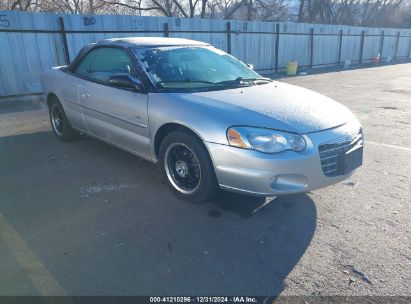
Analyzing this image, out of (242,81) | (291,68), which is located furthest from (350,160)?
(291,68)

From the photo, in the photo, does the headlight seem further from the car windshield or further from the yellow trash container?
the yellow trash container

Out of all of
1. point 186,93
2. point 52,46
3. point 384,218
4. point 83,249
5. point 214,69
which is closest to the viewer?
point 83,249

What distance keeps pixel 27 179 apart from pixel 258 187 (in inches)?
115

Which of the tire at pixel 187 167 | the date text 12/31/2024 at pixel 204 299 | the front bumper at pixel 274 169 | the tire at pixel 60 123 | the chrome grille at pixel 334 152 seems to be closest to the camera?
the date text 12/31/2024 at pixel 204 299

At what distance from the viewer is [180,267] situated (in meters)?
2.53

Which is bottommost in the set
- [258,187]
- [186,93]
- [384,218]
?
[384,218]

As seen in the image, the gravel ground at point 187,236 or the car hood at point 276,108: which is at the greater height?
the car hood at point 276,108

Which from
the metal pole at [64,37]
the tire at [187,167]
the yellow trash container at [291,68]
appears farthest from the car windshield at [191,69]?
the yellow trash container at [291,68]

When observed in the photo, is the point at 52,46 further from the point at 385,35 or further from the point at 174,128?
the point at 385,35

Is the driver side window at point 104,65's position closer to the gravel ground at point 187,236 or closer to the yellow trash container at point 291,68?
the gravel ground at point 187,236

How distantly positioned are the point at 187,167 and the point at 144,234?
0.85 meters

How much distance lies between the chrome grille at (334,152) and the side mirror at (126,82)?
80.4 inches

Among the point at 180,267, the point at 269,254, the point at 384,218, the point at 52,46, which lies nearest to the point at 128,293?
the point at 180,267

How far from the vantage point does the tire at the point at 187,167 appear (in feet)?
10.6
